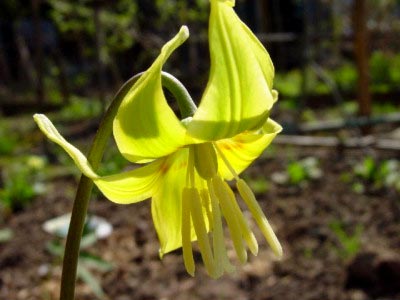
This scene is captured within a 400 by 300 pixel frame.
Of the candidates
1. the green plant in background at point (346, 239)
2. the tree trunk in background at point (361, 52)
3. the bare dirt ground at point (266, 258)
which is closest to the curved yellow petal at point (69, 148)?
the bare dirt ground at point (266, 258)

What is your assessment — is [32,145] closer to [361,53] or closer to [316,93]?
[361,53]

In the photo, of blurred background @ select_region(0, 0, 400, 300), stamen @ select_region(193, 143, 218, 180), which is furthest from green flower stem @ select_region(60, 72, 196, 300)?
blurred background @ select_region(0, 0, 400, 300)

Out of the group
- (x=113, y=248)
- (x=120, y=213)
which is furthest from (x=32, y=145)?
(x=113, y=248)

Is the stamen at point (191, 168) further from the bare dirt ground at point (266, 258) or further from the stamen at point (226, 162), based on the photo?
the bare dirt ground at point (266, 258)

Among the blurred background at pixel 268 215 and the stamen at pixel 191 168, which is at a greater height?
the stamen at pixel 191 168

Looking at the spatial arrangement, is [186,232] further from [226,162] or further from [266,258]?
[266,258]

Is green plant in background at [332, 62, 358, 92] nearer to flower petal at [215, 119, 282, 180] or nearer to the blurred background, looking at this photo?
the blurred background

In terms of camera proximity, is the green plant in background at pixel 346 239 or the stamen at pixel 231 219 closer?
the stamen at pixel 231 219
